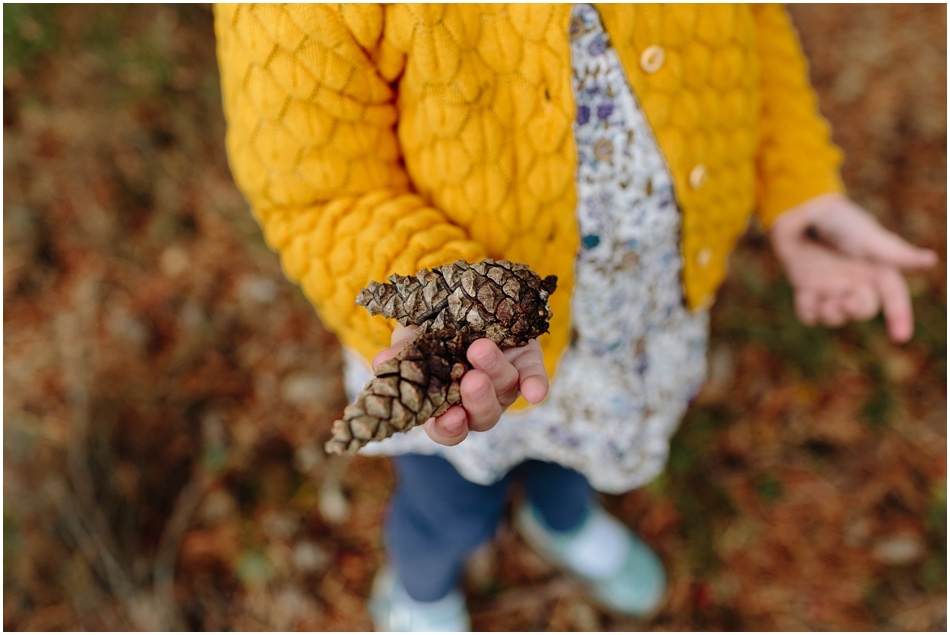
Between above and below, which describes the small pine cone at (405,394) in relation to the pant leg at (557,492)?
above

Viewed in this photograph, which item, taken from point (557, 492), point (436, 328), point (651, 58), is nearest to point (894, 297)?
point (651, 58)

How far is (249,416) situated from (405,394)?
135cm

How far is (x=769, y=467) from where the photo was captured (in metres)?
1.74

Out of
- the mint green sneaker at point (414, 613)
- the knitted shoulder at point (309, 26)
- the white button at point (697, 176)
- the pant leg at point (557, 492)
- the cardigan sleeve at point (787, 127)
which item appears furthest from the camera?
the mint green sneaker at point (414, 613)

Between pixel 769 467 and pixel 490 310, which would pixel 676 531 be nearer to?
pixel 769 467

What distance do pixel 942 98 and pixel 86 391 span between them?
2659 millimetres

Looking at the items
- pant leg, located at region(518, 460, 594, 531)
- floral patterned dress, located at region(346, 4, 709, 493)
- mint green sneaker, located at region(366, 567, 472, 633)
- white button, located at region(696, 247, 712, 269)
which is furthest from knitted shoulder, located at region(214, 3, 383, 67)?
mint green sneaker, located at region(366, 567, 472, 633)

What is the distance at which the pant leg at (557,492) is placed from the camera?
4.52 ft

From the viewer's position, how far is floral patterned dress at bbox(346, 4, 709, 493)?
30.2 inches

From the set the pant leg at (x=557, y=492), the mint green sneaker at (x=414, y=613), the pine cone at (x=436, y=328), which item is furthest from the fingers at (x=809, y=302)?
the mint green sneaker at (x=414, y=613)

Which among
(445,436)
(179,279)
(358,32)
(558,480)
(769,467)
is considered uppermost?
(358,32)

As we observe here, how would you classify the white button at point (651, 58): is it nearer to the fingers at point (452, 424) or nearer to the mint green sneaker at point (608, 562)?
the fingers at point (452, 424)

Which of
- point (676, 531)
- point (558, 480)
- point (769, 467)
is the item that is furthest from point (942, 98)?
point (558, 480)

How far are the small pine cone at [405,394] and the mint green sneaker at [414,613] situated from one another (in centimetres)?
106
